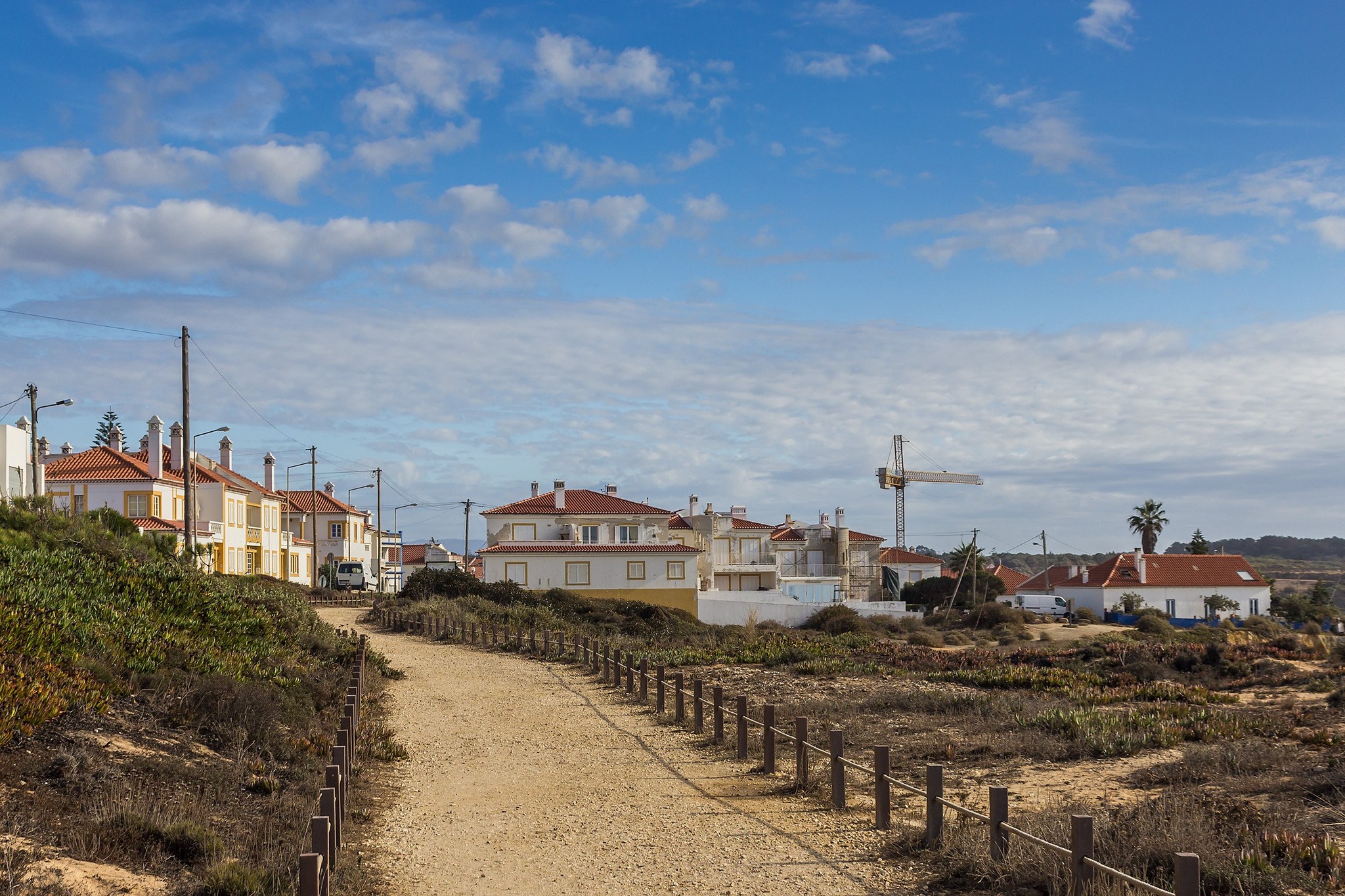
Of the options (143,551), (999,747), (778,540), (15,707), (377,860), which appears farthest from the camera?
(778,540)

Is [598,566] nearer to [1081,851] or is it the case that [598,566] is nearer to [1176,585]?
[1176,585]

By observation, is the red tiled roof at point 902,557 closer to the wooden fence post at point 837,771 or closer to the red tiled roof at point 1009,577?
the red tiled roof at point 1009,577

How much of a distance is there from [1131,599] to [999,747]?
5999cm

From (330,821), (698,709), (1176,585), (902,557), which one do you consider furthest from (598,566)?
(330,821)

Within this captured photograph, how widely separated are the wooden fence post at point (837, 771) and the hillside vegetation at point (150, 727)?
4965 mm

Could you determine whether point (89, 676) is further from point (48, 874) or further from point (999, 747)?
point (999, 747)

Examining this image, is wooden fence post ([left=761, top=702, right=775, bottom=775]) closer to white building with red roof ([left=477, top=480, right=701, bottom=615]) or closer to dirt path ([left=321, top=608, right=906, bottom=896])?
dirt path ([left=321, top=608, right=906, bottom=896])

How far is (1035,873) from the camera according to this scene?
782 cm

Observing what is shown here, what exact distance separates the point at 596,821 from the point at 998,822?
406 centimetres

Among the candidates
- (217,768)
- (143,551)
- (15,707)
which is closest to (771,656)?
(143,551)

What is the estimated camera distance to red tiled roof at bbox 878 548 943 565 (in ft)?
277

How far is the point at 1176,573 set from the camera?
72.2 metres

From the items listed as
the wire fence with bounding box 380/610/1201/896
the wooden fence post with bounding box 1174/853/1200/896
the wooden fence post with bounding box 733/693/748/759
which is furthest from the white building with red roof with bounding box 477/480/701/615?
the wooden fence post with bounding box 1174/853/1200/896

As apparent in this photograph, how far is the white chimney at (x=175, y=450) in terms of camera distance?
54.8 metres
